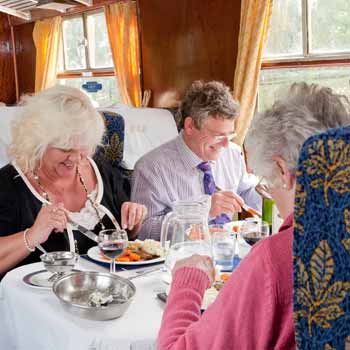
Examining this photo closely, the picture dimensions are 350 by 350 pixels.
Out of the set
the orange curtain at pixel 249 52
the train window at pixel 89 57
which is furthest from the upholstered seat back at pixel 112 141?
the train window at pixel 89 57

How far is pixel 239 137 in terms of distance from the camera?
14.3 feet

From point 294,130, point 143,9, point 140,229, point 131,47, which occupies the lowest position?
point 140,229

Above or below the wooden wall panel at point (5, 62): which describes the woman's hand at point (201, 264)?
below

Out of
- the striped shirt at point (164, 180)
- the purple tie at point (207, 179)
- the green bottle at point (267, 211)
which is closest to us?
the green bottle at point (267, 211)

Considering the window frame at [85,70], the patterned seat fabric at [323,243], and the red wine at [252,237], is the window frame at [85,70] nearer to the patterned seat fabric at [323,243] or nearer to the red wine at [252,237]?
the red wine at [252,237]

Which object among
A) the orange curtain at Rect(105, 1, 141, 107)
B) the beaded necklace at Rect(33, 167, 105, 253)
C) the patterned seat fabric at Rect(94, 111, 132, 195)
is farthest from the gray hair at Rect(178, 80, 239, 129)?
the orange curtain at Rect(105, 1, 141, 107)

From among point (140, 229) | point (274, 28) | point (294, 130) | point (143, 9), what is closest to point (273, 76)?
point (274, 28)

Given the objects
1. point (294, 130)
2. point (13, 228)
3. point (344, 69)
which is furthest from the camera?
point (344, 69)

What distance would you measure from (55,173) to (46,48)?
4855 mm

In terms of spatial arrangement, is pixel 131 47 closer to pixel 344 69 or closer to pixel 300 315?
pixel 344 69

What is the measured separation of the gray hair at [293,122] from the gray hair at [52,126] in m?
1.10

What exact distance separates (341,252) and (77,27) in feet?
20.4

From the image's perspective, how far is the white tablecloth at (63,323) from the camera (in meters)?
1.17

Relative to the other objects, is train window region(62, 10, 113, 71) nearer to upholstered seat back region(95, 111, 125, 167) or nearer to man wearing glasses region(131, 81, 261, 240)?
upholstered seat back region(95, 111, 125, 167)
